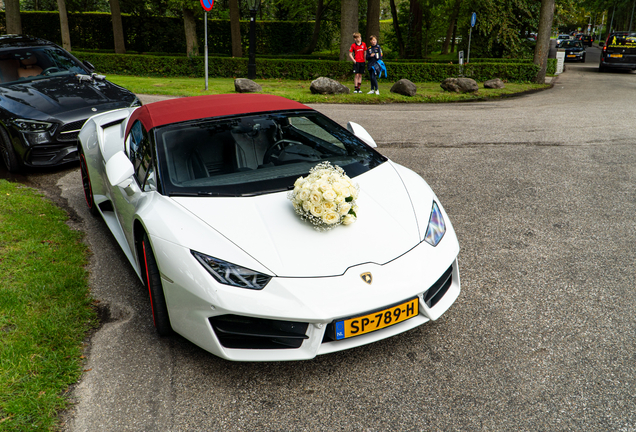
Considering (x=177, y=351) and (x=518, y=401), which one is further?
(x=177, y=351)

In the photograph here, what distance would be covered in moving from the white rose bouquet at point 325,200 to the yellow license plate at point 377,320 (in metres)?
0.58

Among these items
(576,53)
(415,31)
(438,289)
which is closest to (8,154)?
(438,289)

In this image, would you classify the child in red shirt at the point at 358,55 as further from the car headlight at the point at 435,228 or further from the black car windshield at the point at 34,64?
the car headlight at the point at 435,228

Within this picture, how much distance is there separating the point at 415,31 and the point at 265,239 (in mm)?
28631

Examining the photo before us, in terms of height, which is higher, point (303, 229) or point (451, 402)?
point (303, 229)

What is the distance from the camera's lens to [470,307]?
11.0 ft

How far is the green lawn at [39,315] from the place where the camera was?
8.20ft

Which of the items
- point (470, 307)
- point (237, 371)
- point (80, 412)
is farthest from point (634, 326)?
point (80, 412)

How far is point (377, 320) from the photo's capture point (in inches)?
100

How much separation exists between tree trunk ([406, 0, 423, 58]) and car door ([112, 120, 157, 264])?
88.2 ft

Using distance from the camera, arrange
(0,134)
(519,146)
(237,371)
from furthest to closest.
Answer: (519,146), (0,134), (237,371)

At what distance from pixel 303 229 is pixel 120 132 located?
Result: 2648 millimetres

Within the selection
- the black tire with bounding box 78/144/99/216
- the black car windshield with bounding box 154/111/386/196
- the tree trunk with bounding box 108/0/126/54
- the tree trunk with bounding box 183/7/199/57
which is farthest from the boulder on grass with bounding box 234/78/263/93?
the tree trunk with bounding box 108/0/126/54

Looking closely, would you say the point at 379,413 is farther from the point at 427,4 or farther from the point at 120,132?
the point at 427,4
